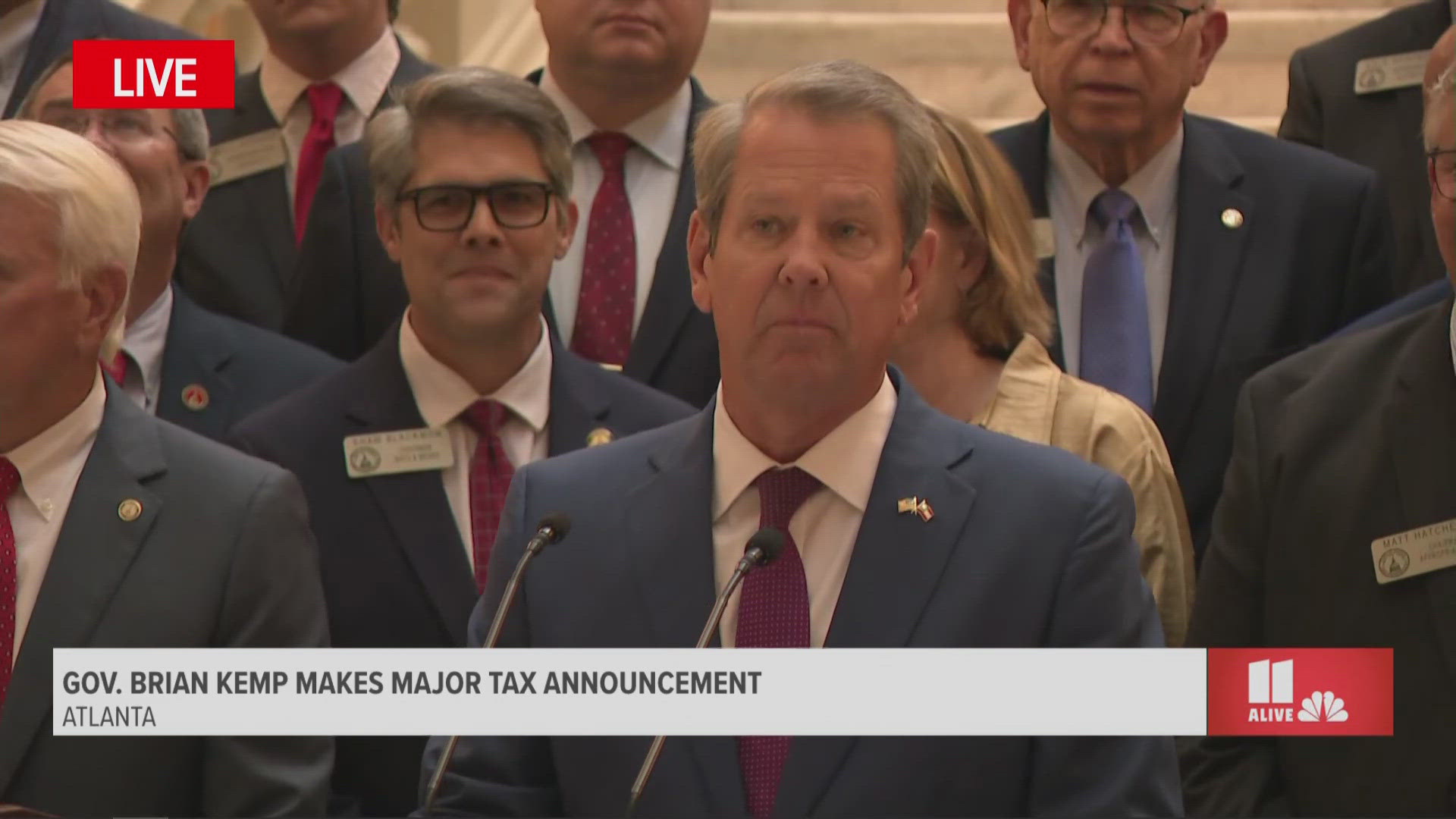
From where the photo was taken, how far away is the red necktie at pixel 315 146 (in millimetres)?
4254

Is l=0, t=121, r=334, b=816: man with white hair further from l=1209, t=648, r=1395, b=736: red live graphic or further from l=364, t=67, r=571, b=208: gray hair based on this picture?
l=1209, t=648, r=1395, b=736: red live graphic

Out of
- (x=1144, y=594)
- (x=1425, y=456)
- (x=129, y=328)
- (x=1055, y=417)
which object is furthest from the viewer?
(x=129, y=328)

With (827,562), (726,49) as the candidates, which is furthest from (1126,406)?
(726,49)

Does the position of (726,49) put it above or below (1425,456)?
above

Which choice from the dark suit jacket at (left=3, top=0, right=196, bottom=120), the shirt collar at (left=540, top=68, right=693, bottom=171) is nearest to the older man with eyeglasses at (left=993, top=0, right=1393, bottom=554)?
the shirt collar at (left=540, top=68, right=693, bottom=171)

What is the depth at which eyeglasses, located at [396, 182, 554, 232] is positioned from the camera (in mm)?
3559

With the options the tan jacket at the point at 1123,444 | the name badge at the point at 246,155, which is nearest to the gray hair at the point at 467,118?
the name badge at the point at 246,155

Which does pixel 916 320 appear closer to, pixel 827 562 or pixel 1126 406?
pixel 1126 406

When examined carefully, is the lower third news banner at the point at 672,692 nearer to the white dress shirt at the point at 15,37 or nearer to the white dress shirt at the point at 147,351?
the white dress shirt at the point at 147,351

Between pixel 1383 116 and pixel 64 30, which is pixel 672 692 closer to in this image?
pixel 64 30

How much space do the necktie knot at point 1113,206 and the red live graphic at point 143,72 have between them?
157cm

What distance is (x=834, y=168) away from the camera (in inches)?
101

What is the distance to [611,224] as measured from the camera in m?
3.96

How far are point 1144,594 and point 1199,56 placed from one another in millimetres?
1658
